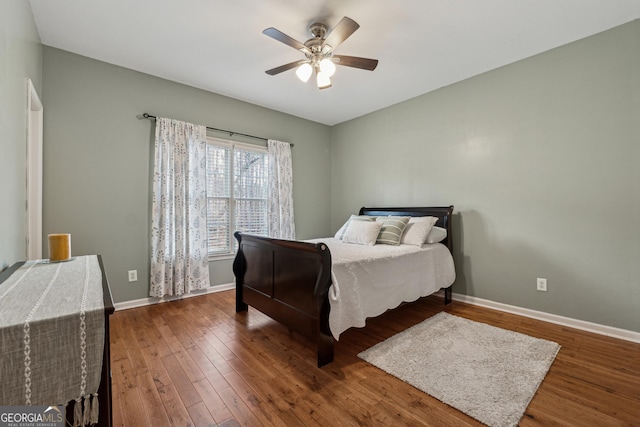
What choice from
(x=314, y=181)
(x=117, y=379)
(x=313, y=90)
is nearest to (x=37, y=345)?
(x=117, y=379)

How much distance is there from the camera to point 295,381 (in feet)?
5.96

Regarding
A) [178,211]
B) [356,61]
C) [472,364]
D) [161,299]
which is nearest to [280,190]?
[178,211]

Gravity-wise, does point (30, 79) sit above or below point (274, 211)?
above

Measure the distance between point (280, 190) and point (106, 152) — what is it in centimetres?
225

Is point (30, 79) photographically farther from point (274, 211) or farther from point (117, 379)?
point (274, 211)

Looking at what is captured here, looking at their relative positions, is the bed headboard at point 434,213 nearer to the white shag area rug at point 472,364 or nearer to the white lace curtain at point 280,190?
the white shag area rug at point 472,364

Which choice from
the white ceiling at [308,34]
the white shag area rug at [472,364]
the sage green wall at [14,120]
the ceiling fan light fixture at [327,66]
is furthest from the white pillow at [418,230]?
the sage green wall at [14,120]

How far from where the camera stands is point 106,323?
2.99 feet

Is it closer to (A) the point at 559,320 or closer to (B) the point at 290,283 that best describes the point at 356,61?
(B) the point at 290,283

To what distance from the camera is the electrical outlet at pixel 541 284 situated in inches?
112

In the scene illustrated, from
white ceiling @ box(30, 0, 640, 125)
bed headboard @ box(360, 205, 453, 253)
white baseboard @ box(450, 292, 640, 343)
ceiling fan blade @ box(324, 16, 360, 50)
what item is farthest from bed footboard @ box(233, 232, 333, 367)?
white baseboard @ box(450, 292, 640, 343)

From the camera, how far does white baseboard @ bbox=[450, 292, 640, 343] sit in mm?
2416

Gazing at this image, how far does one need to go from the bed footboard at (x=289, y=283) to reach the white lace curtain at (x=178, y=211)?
32.8 inches

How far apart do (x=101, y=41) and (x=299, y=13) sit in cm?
203
